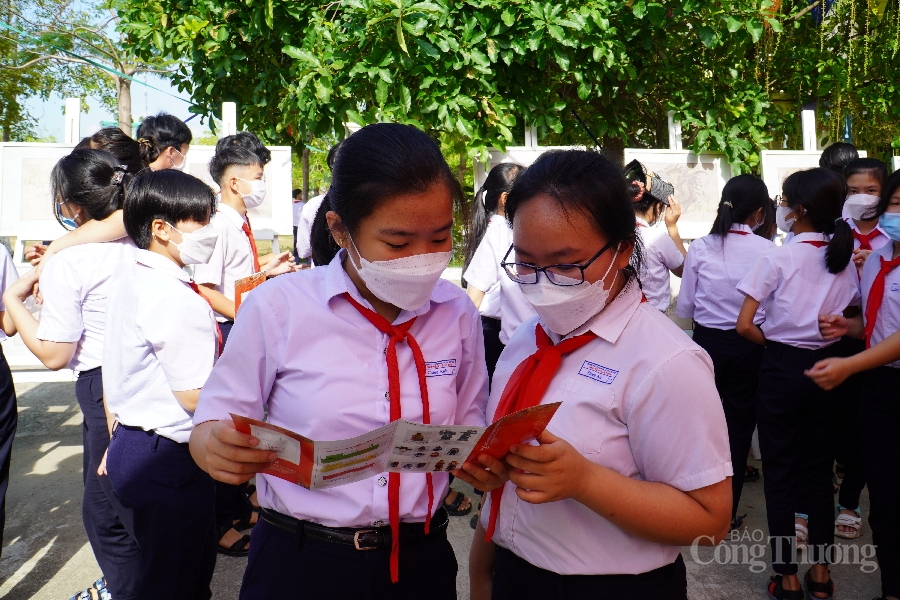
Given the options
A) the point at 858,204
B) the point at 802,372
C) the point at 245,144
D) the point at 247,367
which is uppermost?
the point at 245,144

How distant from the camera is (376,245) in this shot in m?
1.48

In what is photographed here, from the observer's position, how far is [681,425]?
128 centimetres

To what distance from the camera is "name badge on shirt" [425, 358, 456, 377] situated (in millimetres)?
1535

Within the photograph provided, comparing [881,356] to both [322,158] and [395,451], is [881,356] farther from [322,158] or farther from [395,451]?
[322,158]

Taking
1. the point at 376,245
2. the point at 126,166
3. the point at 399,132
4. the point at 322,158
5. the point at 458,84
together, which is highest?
the point at 322,158

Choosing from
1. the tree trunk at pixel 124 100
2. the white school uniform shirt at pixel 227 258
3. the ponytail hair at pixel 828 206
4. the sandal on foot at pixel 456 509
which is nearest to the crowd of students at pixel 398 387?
the ponytail hair at pixel 828 206

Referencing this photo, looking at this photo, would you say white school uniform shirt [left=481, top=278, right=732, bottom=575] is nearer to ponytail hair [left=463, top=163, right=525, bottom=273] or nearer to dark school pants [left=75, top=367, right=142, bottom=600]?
dark school pants [left=75, top=367, right=142, bottom=600]

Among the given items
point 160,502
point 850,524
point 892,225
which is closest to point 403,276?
point 160,502

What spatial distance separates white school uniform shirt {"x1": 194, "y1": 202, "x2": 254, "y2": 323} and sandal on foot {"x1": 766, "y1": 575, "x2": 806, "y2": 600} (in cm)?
284

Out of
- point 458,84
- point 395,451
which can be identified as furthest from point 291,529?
point 458,84

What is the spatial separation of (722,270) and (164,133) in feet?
10.5

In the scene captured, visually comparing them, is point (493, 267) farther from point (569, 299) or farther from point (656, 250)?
point (569, 299)

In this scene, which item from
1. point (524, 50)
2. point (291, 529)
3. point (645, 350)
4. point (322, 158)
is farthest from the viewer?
point (322, 158)

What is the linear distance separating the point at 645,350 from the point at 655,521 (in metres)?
0.31
